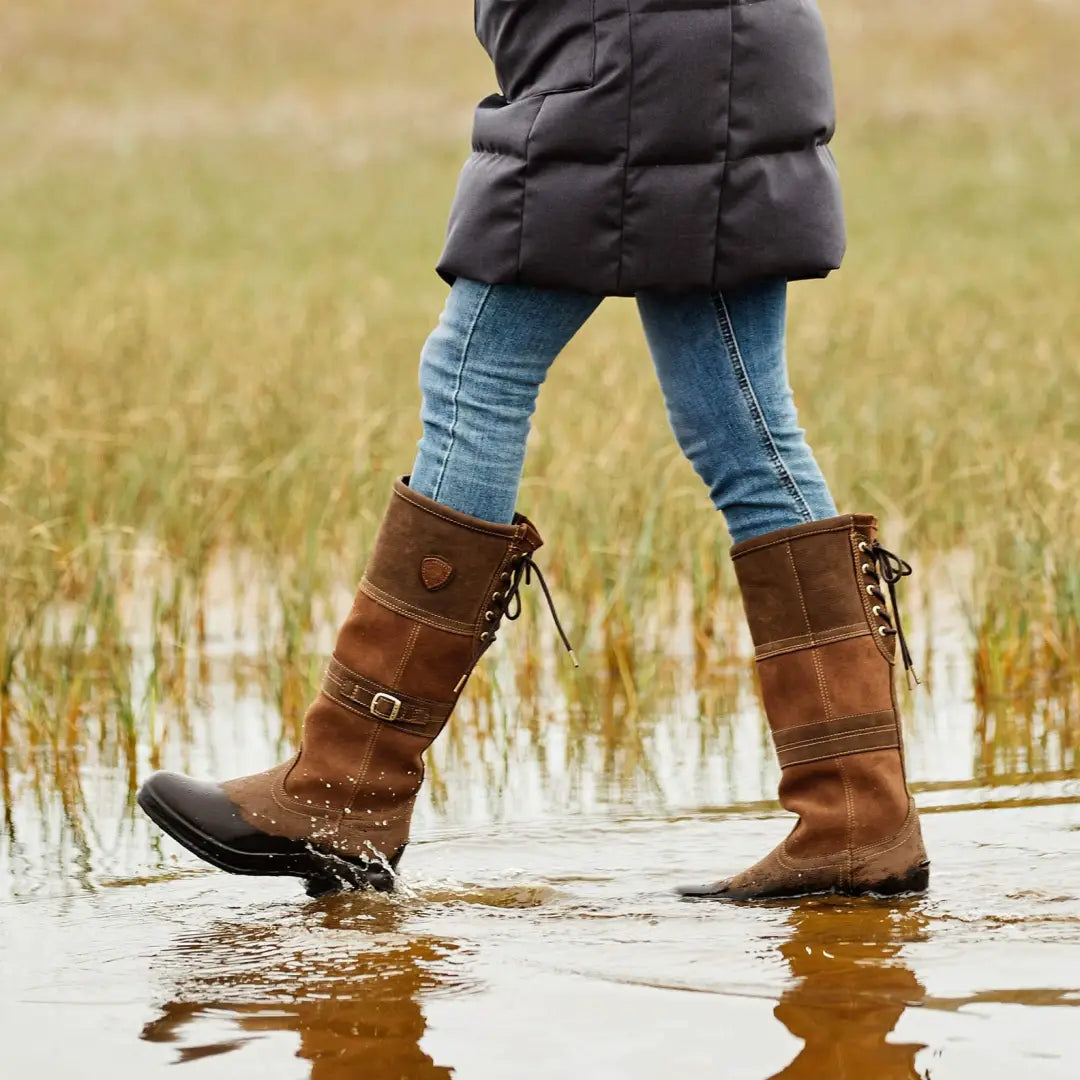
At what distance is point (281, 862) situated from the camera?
2643 mm

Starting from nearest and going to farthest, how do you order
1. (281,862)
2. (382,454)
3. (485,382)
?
(485,382) → (281,862) → (382,454)

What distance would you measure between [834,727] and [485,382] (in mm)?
678

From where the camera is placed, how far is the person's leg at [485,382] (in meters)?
2.52

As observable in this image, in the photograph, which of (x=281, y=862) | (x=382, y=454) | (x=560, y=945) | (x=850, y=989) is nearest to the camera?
(x=850, y=989)

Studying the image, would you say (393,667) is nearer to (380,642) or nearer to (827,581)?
(380,642)

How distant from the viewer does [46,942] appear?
239 cm

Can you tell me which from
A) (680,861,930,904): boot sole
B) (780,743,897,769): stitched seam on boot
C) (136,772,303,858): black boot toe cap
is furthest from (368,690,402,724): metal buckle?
(780,743,897,769): stitched seam on boot

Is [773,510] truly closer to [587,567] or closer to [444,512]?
[444,512]

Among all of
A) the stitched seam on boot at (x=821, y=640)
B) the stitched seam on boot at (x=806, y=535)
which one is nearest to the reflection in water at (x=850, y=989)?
the stitched seam on boot at (x=821, y=640)

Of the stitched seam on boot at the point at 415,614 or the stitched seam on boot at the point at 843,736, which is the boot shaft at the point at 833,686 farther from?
the stitched seam on boot at the point at 415,614

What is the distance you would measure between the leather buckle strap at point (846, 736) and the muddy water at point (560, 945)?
0.21 m

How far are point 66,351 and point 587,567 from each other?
13.2 feet

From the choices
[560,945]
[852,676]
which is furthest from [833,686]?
[560,945]

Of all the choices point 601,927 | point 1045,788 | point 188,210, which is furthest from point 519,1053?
point 188,210
